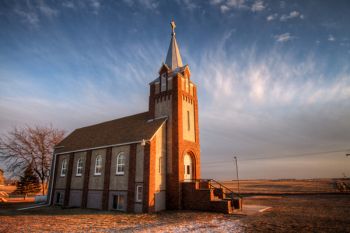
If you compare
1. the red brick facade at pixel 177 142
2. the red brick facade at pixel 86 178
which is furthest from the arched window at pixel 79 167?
the red brick facade at pixel 177 142

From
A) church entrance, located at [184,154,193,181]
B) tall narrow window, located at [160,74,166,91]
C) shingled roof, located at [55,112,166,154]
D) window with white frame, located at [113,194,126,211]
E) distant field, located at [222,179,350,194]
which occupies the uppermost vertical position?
tall narrow window, located at [160,74,166,91]

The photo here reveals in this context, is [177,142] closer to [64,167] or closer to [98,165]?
[98,165]

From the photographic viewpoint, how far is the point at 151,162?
801 inches

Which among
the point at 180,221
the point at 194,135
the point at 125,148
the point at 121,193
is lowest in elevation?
the point at 180,221

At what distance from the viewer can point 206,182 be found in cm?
2298

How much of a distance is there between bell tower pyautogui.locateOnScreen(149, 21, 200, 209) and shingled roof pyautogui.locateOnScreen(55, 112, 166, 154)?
1549 millimetres

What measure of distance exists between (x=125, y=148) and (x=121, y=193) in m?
4.25

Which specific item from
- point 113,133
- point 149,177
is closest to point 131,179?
point 149,177

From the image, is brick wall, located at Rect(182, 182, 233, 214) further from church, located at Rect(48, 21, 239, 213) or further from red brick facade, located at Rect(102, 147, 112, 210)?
red brick facade, located at Rect(102, 147, 112, 210)

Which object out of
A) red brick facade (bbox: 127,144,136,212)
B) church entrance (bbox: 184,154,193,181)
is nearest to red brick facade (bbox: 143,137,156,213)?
red brick facade (bbox: 127,144,136,212)

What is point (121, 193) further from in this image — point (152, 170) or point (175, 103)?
point (175, 103)

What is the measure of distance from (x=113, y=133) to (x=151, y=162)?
8378mm

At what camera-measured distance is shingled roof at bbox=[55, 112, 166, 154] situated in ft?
74.7

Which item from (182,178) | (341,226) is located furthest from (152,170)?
(341,226)
